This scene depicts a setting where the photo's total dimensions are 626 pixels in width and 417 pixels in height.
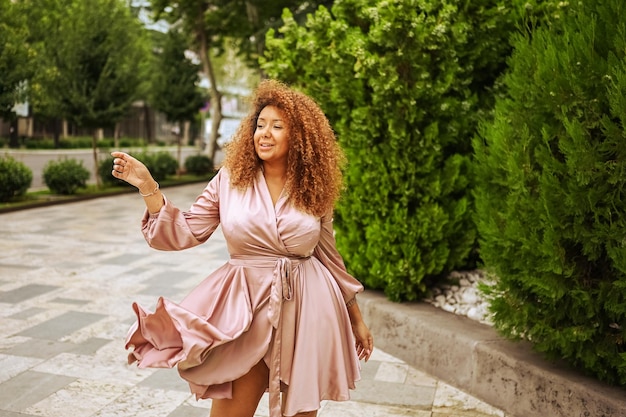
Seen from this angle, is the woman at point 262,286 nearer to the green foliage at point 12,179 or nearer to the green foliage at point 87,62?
the green foliage at point 12,179

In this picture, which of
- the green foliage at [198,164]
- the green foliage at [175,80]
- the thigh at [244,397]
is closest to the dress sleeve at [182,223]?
the thigh at [244,397]

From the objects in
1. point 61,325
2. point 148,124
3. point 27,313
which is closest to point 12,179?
point 27,313

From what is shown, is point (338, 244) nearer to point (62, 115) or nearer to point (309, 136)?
point (309, 136)

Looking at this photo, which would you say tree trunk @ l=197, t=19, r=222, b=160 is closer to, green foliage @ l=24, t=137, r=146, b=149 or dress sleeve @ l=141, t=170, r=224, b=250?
dress sleeve @ l=141, t=170, r=224, b=250

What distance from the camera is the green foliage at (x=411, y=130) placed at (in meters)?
5.46

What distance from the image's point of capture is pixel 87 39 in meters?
17.6

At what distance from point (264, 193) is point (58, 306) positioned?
176 inches

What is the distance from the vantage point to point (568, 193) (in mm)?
3580

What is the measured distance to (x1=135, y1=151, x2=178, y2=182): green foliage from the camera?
2277cm

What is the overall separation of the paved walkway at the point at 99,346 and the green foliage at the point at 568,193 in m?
0.88

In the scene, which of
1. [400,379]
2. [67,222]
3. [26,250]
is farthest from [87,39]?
[400,379]

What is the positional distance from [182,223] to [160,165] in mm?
21072

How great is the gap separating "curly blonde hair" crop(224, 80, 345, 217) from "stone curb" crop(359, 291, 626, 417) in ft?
5.91

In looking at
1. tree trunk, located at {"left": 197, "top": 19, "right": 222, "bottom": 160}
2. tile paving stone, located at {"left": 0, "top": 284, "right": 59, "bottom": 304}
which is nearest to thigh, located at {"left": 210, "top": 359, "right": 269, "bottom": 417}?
tile paving stone, located at {"left": 0, "top": 284, "right": 59, "bottom": 304}
